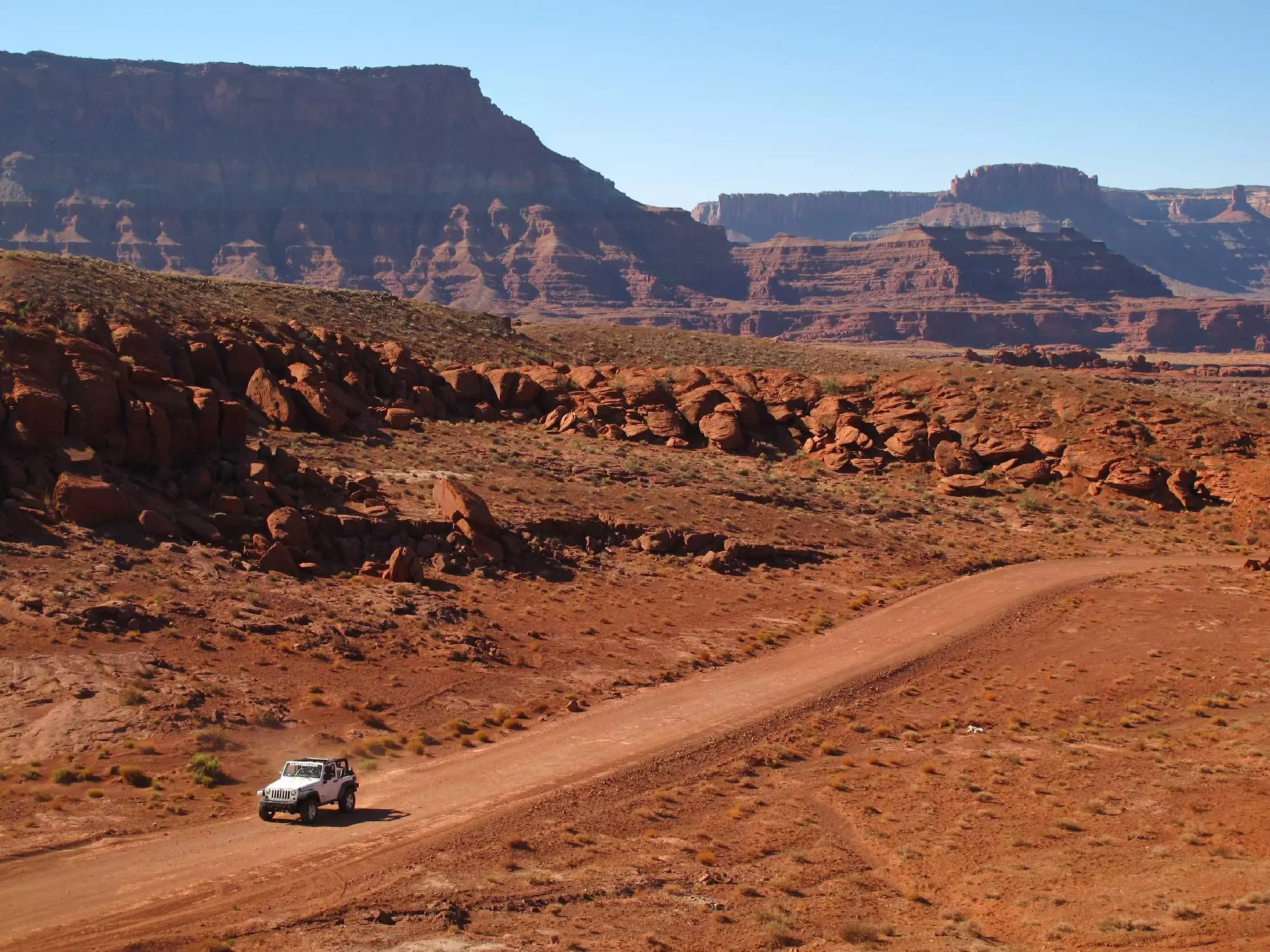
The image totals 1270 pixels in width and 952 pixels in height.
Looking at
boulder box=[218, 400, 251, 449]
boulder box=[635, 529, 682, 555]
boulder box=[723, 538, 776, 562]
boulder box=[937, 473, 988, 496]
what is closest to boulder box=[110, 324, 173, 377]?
boulder box=[218, 400, 251, 449]

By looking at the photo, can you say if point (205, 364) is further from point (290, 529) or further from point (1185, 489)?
point (1185, 489)

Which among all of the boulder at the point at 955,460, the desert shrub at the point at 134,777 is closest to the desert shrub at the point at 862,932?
the desert shrub at the point at 134,777

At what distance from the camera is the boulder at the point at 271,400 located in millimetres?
43625

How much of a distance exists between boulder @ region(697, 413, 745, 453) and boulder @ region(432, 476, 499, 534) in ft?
62.2

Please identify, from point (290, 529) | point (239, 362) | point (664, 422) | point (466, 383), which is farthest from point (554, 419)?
point (290, 529)

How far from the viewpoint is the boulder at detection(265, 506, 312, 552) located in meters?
32.9

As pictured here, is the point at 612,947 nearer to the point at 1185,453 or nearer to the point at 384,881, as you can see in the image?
the point at 384,881

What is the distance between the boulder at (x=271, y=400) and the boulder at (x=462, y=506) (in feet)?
29.5

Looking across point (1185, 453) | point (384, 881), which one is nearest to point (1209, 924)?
point (384, 881)

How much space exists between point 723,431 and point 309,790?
1453 inches

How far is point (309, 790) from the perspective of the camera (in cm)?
1955

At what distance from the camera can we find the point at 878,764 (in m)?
24.2

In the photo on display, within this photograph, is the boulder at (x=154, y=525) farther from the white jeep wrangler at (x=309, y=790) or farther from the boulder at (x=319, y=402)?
the white jeep wrangler at (x=309, y=790)

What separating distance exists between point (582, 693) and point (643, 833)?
868cm
